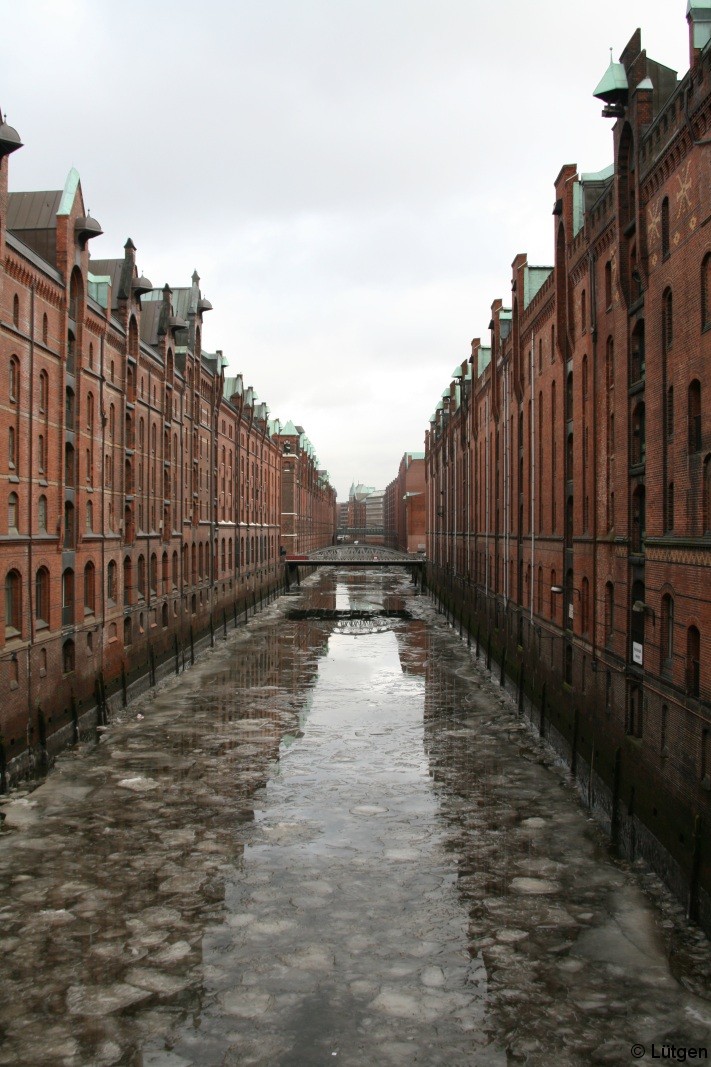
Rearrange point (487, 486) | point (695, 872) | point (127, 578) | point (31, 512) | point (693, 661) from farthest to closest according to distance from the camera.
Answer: point (487, 486)
point (127, 578)
point (31, 512)
point (693, 661)
point (695, 872)

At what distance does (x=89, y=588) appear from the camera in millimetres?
26250

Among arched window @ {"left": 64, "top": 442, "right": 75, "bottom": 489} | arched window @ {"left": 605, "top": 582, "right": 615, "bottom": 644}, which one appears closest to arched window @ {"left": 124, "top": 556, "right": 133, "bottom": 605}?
arched window @ {"left": 64, "top": 442, "right": 75, "bottom": 489}

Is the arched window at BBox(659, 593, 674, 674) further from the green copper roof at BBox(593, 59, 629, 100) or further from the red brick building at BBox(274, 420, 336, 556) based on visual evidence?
the red brick building at BBox(274, 420, 336, 556)

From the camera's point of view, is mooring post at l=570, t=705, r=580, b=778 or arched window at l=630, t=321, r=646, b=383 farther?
mooring post at l=570, t=705, r=580, b=778

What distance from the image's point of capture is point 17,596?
20172 millimetres

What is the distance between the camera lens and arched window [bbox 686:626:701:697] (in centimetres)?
1442

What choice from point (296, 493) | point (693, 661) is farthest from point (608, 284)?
point (296, 493)

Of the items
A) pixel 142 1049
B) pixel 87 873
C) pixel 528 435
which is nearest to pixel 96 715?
pixel 87 873

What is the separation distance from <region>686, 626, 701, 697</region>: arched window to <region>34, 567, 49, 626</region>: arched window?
14880 mm

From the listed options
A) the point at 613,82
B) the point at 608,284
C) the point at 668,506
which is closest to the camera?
the point at 668,506

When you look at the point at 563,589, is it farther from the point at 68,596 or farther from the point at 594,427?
the point at 68,596

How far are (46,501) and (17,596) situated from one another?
10.1 feet

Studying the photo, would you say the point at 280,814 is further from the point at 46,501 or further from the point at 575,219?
the point at 575,219

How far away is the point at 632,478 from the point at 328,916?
1106cm
